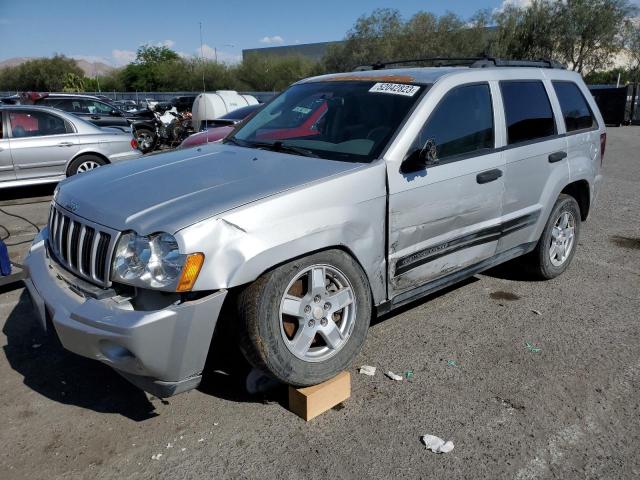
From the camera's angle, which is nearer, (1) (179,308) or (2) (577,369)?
(1) (179,308)

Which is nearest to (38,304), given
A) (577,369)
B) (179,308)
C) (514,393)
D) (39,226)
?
(179,308)

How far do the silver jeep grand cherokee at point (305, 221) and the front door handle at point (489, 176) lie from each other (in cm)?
1

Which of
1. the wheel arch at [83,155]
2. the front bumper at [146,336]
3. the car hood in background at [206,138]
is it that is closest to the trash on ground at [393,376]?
the front bumper at [146,336]

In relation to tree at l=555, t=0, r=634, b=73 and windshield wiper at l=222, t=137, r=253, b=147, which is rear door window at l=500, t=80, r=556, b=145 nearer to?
windshield wiper at l=222, t=137, r=253, b=147

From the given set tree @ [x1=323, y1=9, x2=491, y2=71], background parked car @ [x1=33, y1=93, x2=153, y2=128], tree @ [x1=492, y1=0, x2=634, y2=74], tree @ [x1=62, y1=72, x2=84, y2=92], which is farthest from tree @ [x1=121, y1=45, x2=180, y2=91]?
background parked car @ [x1=33, y1=93, x2=153, y2=128]

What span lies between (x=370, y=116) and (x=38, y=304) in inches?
92.8

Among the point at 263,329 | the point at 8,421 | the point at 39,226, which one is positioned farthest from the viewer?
the point at 39,226

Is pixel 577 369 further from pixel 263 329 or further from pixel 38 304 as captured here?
pixel 38 304

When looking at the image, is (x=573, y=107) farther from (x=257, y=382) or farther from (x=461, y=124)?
(x=257, y=382)

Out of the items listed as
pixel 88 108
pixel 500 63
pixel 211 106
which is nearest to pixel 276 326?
pixel 500 63

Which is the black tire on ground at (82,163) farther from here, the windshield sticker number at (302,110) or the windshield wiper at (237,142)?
the windshield sticker number at (302,110)

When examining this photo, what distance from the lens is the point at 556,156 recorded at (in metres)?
4.60

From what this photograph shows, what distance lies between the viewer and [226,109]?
1468cm

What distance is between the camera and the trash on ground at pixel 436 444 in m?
2.75
